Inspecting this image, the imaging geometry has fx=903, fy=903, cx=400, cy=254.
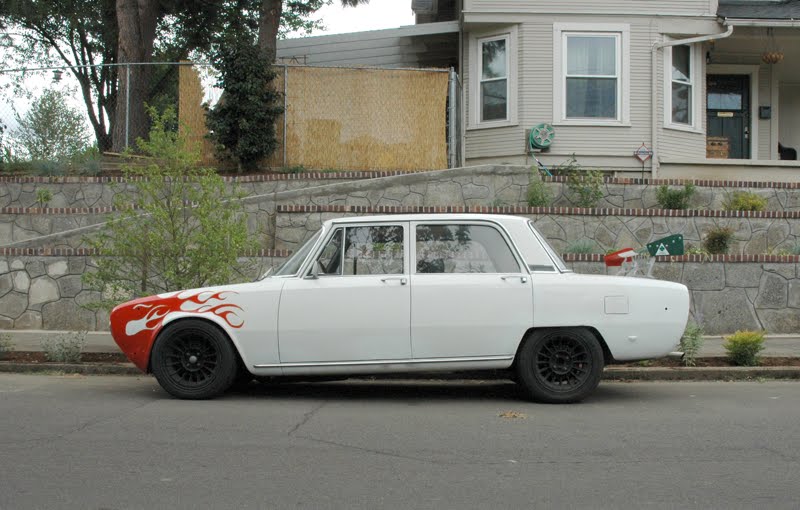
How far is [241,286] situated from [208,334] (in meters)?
0.52

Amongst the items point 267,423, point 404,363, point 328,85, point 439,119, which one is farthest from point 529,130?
point 267,423

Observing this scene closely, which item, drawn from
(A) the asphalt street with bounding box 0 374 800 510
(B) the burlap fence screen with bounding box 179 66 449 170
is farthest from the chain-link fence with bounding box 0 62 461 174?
(A) the asphalt street with bounding box 0 374 800 510

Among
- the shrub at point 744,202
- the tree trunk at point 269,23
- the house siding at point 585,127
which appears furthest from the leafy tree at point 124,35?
the shrub at point 744,202

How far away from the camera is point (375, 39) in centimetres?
2100

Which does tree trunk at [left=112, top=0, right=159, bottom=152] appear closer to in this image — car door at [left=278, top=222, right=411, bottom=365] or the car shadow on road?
the car shadow on road

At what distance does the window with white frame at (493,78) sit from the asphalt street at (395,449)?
11299mm

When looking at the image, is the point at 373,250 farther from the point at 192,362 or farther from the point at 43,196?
the point at 43,196

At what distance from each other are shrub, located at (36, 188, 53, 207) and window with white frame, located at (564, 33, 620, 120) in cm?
1029

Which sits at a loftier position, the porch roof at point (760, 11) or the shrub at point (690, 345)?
the porch roof at point (760, 11)

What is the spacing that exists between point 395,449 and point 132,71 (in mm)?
16318

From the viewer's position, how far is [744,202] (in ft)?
49.9

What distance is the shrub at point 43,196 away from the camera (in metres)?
15.8

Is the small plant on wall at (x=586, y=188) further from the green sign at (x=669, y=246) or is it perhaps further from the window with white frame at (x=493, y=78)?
the green sign at (x=669, y=246)

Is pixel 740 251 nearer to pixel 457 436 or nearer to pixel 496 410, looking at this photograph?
pixel 496 410
